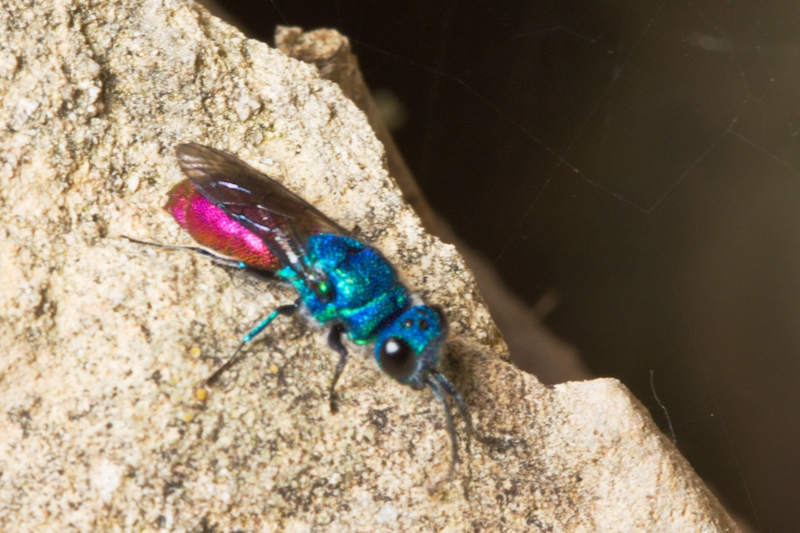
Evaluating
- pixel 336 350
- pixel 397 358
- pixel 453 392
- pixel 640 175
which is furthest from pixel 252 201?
pixel 640 175

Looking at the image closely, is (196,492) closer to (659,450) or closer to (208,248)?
(208,248)

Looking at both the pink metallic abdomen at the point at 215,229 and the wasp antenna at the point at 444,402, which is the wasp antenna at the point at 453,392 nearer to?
the wasp antenna at the point at 444,402

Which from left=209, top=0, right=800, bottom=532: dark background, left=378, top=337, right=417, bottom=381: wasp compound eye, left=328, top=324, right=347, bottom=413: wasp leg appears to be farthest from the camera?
left=209, top=0, right=800, bottom=532: dark background

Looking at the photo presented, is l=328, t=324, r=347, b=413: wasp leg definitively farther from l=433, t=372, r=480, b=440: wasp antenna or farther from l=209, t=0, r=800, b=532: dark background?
l=209, t=0, r=800, b=532: dark background

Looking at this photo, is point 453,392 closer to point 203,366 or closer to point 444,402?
point 444,402

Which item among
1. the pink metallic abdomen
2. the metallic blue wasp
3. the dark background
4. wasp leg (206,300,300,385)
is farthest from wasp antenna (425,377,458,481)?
the dark background

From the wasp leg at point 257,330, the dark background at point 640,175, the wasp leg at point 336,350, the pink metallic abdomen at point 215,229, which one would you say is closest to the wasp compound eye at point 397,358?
the wasp leg at point 336,350

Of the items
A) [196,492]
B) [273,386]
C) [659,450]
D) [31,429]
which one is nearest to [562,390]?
[659,450]
